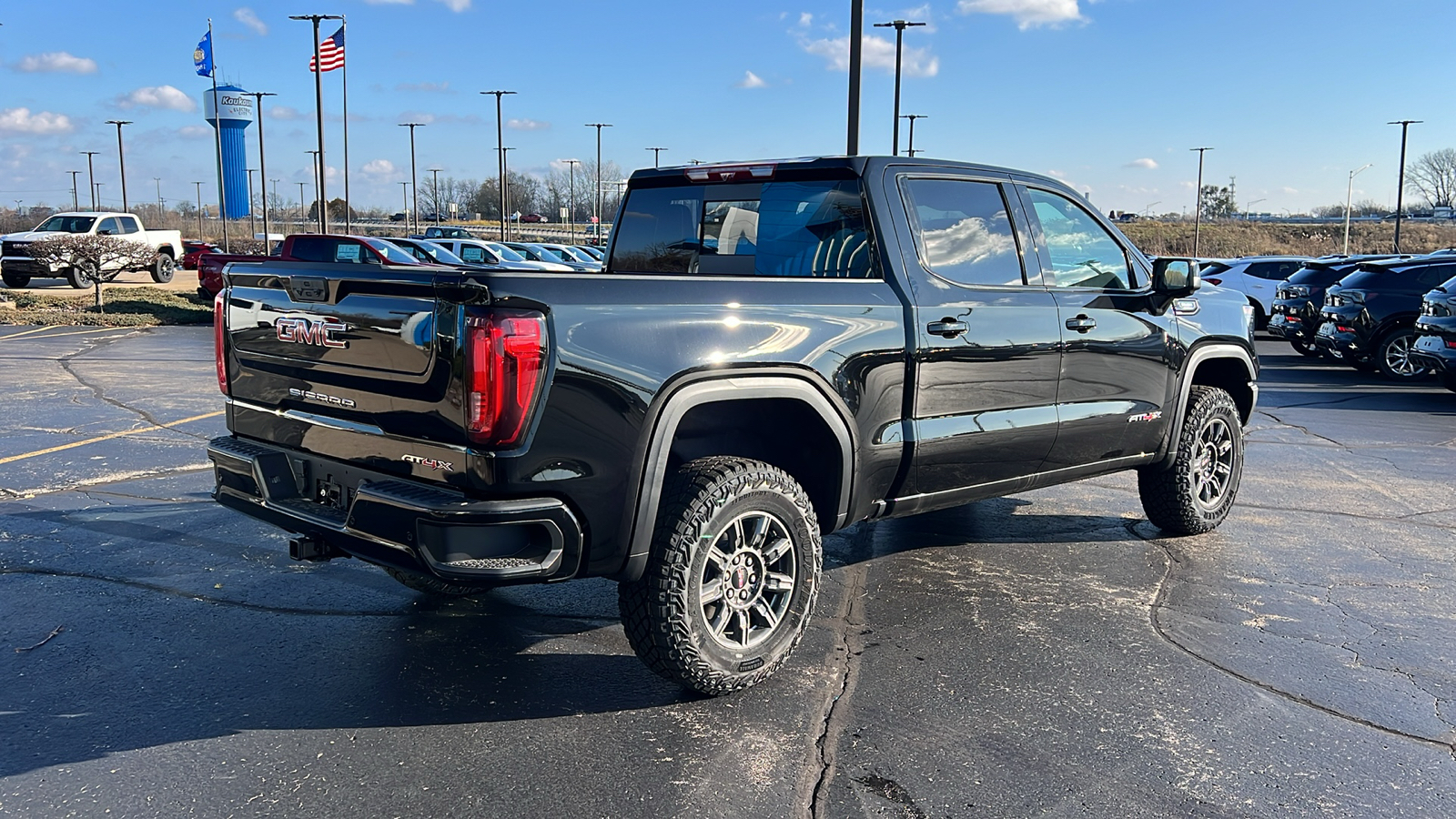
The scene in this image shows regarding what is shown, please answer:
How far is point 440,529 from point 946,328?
2.33 m

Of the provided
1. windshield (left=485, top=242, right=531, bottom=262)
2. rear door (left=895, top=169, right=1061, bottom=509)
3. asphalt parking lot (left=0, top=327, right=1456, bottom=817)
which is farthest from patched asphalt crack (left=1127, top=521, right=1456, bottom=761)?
windshield (left=485, top=242, right=531, bottom=262)

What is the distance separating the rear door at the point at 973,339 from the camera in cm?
472

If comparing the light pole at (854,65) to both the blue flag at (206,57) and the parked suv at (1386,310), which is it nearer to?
the parked suv at (1386,310)

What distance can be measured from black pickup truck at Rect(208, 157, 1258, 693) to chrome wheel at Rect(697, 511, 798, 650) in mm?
10

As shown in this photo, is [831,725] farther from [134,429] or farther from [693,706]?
[134,429]

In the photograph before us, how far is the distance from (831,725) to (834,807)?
60 centimetres

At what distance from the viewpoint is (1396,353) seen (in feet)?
49.8

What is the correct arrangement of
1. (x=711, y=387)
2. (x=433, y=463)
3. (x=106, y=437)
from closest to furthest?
(x=433, y=463)
(x=711, y=387)
(x=106, y=437)

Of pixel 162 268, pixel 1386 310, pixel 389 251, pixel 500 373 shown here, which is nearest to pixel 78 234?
pixel 162 268

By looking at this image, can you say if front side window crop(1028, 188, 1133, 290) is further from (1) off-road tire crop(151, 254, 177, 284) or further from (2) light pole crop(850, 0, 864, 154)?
(1) off-road tire crop(151, 254, 177, 284)

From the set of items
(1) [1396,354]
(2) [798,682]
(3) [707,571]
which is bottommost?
(2) [798,682]

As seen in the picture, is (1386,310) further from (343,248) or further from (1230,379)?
(343,248)

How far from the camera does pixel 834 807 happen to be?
10.7ft

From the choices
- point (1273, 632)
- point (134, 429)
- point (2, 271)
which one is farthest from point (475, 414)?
point (2, 271)
